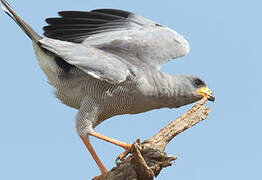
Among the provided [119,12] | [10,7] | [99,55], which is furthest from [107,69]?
[119,12]

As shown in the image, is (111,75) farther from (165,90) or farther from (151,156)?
(151,156)

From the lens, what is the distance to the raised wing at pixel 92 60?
8.61 metres

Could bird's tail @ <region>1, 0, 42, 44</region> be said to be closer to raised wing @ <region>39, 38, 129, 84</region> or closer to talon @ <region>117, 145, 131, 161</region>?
raised wing @ <region>39, 38, 129, 84</region>

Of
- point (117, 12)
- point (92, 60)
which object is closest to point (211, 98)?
point (92, 60)

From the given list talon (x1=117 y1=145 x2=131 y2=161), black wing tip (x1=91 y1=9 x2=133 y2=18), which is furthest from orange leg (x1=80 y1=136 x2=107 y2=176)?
black wing tip (x1=91 y1=9 x2=133 y2=18)

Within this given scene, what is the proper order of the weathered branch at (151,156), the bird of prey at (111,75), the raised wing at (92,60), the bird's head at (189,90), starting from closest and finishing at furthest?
the weathered branch at (151,156) < the raised wing at (92,60) < the bird of prey at (111,75) < the bird's head at (189,90)

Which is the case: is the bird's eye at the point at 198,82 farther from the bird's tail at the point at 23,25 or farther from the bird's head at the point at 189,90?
the bird's tail at the point at 23,25

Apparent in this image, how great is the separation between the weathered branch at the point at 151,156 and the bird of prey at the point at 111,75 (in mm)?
305

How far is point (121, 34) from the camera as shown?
34.4 feet

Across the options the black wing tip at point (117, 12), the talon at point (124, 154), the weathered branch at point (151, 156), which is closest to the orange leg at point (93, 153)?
the weathered branch at point (151, 156)

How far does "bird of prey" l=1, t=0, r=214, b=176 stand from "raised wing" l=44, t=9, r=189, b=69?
19 mm

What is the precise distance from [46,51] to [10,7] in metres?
0.98

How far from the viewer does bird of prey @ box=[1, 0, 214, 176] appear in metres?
8.76

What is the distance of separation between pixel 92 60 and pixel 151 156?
76.1 inches
